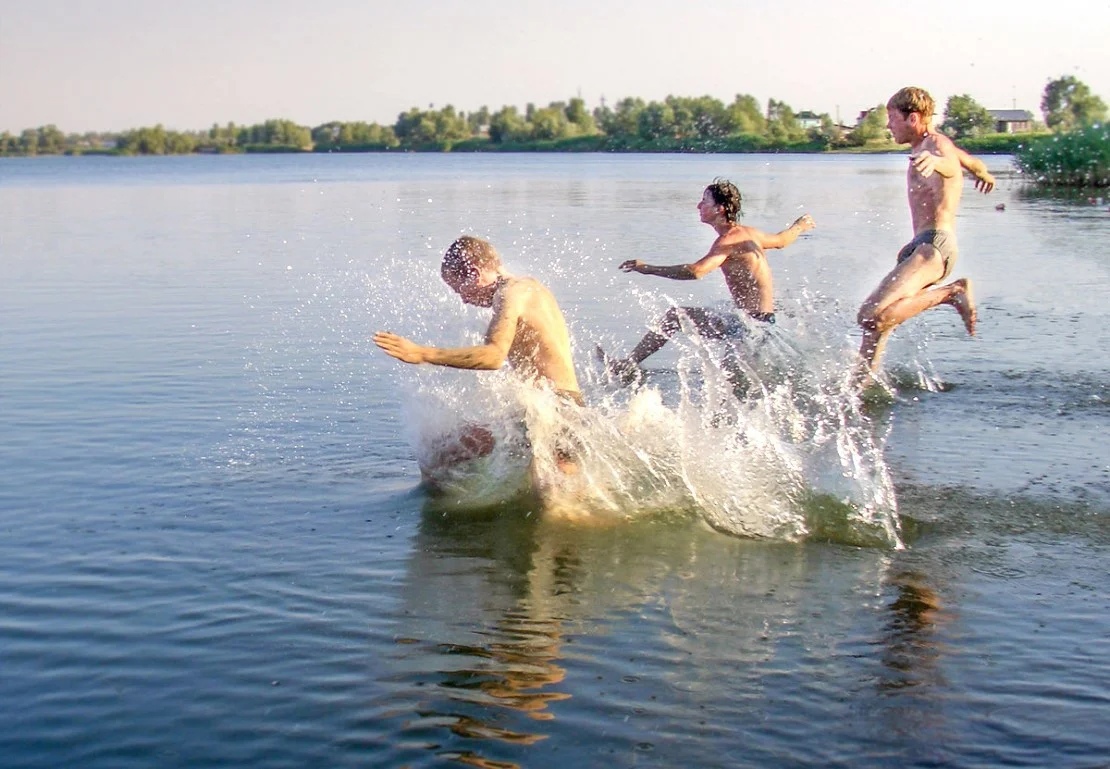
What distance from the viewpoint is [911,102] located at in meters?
10.2

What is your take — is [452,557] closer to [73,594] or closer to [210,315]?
[73,594]

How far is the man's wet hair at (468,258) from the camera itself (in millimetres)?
7406

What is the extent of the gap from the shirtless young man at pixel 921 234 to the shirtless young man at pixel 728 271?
0.98 metres

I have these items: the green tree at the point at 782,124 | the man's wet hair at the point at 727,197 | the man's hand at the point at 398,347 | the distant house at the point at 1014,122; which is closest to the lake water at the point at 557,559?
the man's hand at the point at 398,347

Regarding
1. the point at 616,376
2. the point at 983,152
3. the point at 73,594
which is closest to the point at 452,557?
the point at 73,594

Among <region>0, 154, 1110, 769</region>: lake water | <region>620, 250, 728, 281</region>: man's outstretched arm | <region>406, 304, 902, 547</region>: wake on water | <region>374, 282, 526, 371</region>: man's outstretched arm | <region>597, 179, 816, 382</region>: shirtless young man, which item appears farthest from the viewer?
<region>597, 179, 816, 382</region>: shirtless young man

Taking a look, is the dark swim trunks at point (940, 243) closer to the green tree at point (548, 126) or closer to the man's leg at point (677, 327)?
the man's leg at point (677, 327)

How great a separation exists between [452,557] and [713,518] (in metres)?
1.63

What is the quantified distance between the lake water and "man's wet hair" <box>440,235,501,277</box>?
3.00ft

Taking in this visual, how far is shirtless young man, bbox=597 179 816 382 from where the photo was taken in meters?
10.9

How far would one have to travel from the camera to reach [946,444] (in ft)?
31.1

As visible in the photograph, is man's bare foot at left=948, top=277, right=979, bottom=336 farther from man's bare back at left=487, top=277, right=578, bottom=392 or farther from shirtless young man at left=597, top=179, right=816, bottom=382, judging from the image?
man's bare back at left=487, top=277, right=578, bottom=392

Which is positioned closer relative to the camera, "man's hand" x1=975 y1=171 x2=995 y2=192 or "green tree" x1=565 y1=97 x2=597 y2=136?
"man's hand" x1=975 y1=171 x2=995 y2=192

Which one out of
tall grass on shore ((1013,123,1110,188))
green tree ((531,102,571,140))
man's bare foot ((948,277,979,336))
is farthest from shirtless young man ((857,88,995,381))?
green tree ((531,102,571,140))
